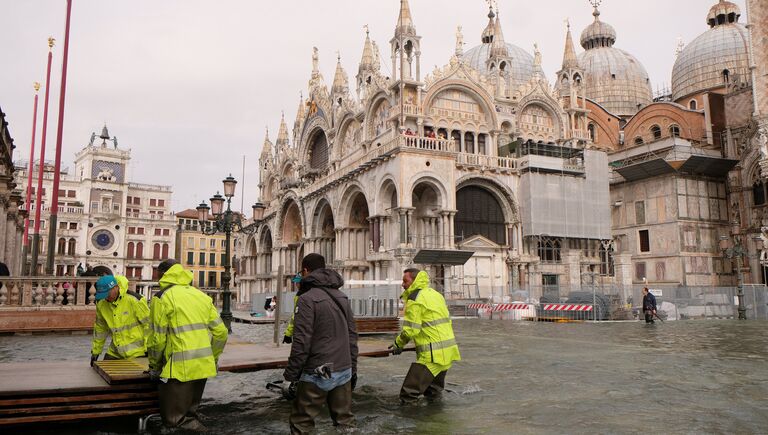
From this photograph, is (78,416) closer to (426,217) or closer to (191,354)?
(191,354)

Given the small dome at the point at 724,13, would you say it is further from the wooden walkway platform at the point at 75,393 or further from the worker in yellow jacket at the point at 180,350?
the worker in yellow jacket at the point at 180,350

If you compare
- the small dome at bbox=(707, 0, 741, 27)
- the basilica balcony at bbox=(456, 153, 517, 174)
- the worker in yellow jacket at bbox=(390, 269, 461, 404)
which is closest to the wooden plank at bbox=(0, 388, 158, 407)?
the worker in yellow jacket at bbox=(390, 269, 461, 404)

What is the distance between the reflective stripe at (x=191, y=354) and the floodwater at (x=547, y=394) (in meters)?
0.83

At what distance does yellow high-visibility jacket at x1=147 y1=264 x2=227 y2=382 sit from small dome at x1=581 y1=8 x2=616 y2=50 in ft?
198

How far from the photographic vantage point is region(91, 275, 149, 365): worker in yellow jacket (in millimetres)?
6925

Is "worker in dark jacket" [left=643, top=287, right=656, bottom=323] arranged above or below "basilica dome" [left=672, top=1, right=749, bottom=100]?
below

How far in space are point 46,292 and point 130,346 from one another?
11743 mm

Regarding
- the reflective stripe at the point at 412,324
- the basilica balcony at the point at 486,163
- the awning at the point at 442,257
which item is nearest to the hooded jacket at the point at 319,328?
the reflective stripe at the point at 412,324

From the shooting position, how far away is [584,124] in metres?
39.4

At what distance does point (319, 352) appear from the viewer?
524 cm

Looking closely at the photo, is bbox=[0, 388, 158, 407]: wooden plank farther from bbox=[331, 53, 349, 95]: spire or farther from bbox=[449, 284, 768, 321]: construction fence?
bbox=[331, 53, 349, 95]: spire

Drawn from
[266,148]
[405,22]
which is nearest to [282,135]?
[266,148]

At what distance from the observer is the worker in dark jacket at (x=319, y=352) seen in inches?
203

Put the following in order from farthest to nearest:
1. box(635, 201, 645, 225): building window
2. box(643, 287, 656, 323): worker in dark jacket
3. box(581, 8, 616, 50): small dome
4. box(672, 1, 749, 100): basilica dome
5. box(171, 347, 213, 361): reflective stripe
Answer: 1. box(581, 8, 616, 50): small dome
2. box(672, 1, 749, 100): basilica dome
3. box(635, 201, 645, 225): building window
4. box(643, 287, 656, 323): worker in dark jacket
5. box(171, 347, 213, 361): reflective stripe
